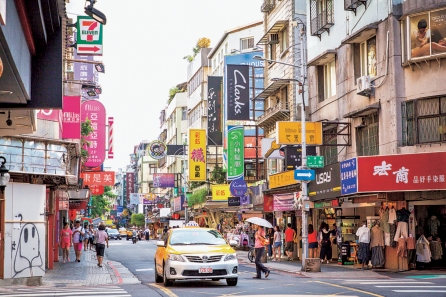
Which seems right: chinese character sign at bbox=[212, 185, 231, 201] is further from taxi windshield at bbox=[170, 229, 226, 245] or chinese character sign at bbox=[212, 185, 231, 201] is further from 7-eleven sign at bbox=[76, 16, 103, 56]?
taxi windshield at bbox=[170, 229, 226, 245]

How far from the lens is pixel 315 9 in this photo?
1396 inches

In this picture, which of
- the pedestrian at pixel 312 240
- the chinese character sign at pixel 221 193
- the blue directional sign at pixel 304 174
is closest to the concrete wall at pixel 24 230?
the blue directional sign at pixel 304 174

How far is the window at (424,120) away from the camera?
2619 cm

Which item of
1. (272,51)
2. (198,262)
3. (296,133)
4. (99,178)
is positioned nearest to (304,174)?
(296,133)

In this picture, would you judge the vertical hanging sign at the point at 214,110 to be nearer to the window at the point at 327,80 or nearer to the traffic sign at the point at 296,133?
the window at the point at 327,80

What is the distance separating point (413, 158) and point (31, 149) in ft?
41.1

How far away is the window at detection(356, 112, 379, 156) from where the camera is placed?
96.4ft

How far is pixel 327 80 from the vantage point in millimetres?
34969

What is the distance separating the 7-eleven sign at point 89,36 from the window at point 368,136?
10804mm

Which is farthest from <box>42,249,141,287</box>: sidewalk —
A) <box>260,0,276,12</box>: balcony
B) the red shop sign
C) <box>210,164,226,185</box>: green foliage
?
<box>210,164,226,185</box>: green foliage

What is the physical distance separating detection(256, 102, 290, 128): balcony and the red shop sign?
46.9 ft

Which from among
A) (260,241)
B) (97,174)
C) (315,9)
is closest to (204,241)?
(260,241)

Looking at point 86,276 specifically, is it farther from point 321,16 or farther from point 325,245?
point 321,16

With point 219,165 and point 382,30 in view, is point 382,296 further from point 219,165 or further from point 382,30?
point 219,165
